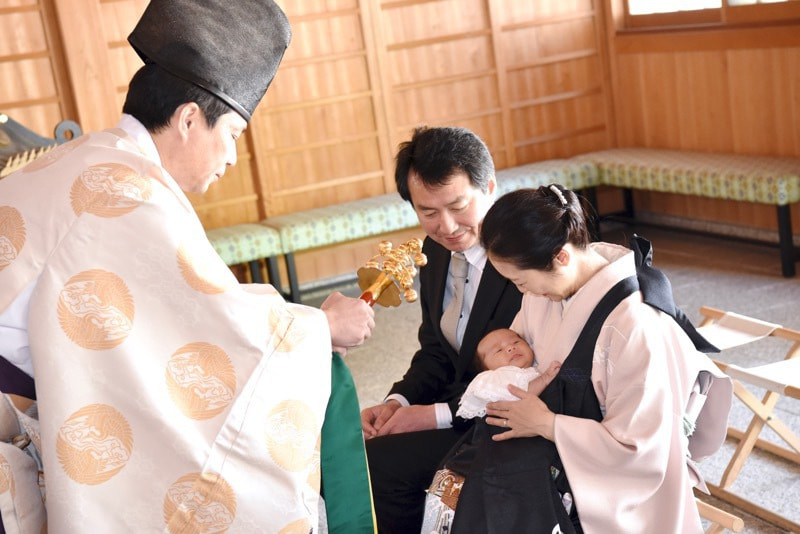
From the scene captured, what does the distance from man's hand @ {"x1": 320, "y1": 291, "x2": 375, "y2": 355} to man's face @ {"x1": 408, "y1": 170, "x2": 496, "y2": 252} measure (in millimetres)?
618

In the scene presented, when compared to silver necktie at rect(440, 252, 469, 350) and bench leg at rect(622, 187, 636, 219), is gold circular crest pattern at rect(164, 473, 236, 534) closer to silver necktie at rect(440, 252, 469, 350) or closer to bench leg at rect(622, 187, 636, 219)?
silver necktie at rect(440, 252, 469, 350)

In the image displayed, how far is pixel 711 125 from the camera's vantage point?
652 centimetres

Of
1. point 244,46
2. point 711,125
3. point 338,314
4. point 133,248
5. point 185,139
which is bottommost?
→ point 711,125

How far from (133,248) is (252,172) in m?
4.78

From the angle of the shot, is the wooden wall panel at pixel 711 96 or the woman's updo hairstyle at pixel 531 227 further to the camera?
the wooden wall panel at pixel 711 96

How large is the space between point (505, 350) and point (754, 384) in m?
0.96

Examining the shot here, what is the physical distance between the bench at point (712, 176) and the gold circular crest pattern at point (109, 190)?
14.5 ft

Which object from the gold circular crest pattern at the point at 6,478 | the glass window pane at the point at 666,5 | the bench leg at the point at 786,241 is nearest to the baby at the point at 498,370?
the gold circular crest pattern at the point at 6,478

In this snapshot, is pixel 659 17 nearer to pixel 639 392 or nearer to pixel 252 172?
pixel 252 172

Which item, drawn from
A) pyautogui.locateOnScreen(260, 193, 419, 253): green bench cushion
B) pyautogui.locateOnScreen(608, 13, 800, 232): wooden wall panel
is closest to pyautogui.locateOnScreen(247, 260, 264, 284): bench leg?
pyautogui.locateOnScreen(260, 193, 419, 253): green bench cushion

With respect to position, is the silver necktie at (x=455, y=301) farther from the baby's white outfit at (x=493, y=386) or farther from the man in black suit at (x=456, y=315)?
the baby's white outfit at (x=493, y=386)

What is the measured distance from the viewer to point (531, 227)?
6.66 feet

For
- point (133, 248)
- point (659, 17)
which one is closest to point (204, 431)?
point (133, 248)

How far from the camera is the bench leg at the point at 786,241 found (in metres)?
5.47
